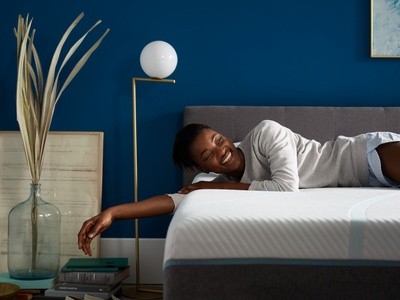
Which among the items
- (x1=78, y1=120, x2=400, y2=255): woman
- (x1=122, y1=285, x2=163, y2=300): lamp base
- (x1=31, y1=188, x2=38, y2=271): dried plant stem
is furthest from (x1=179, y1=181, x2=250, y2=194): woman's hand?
(x1=31, y1=188, x2=38, y2=271): dried plant stem

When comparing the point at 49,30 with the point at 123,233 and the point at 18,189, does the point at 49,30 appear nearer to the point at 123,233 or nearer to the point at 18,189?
the point at 18,189

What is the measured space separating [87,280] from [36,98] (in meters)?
1.13

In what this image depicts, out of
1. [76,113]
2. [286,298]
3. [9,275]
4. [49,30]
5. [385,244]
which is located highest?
[49,30]

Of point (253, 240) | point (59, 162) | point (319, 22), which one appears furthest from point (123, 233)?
point (253, 240)

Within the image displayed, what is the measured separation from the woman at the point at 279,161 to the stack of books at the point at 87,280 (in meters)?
0.76

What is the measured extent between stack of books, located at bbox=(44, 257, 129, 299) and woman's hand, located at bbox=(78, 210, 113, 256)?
865 mm

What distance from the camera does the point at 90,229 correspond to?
8.98 ft

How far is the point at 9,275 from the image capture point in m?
3.90

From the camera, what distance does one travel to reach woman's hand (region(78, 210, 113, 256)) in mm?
2678

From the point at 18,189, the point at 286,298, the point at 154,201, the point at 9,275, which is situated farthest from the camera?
the point at 18,189

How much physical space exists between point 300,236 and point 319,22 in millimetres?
2670

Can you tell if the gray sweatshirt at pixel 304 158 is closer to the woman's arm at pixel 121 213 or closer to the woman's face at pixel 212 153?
the woman's face at pixel 212 153

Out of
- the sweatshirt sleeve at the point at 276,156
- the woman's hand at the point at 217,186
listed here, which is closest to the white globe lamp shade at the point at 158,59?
the sweatshirt sleeve at the point at 276,156

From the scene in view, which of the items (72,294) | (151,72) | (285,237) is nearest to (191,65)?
(151,72)
